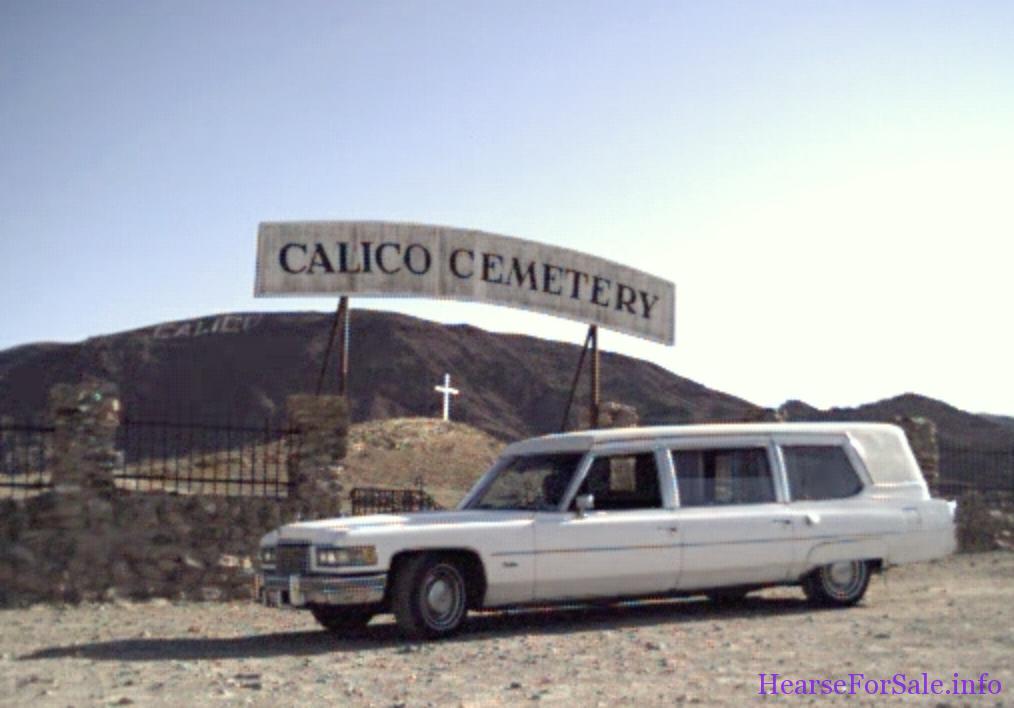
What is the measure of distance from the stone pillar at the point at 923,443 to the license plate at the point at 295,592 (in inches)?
497

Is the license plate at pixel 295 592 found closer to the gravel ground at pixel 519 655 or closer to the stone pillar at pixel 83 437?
the gravel ground at pixel 519 655

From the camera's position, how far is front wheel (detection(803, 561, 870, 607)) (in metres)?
11.3

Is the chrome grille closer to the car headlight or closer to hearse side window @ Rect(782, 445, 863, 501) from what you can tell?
the car headlight

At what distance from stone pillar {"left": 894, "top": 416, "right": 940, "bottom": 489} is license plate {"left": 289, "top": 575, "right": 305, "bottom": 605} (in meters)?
12.6

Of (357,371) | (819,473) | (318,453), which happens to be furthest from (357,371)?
(819,473)

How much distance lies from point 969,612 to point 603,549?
3.22 m

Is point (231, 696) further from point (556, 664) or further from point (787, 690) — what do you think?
point (787, 690)

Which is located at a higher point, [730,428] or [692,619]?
[730,428]

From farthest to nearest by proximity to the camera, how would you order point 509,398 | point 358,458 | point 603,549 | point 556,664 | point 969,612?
point 509,398 → point 358,458 → point 969,612 → point 603,549 → point 556,664

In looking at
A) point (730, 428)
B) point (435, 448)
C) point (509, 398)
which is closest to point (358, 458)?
point (435, 448)

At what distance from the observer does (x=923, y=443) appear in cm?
1964

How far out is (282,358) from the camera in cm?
7638

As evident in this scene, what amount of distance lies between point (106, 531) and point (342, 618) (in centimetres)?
421

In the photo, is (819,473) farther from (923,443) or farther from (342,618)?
(923,443)
